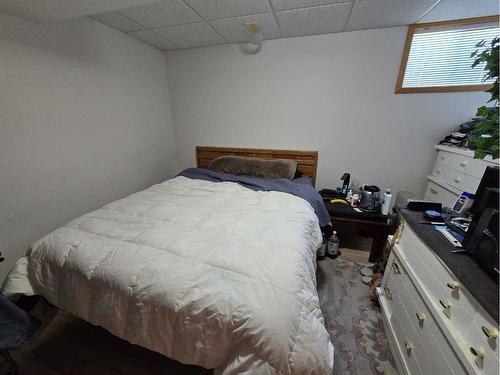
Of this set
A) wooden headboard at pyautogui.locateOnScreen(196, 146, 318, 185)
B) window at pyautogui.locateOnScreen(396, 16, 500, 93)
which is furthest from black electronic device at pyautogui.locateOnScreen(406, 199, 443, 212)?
window at pyautogui.locateOnScreen(396, 16, 500, 93)

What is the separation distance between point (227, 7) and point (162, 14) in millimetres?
599

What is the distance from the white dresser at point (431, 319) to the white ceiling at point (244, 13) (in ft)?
5.84

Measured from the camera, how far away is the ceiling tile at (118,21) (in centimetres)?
187

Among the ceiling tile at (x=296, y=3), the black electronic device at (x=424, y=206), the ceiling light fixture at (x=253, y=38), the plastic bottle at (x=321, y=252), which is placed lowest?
the plastic bottle at (x=321, y=252)

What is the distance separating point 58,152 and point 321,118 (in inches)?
102

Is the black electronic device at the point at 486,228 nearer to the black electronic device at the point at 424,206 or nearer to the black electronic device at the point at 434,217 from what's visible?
the black electronic device at the point at 434,217

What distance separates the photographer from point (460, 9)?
168 centimetres

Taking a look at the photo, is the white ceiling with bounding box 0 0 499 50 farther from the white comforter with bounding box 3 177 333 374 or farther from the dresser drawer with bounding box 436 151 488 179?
the white comforter with bounding box 3 177 333 374

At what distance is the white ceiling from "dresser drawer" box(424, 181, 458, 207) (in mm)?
1462

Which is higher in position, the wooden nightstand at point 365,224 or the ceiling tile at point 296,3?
the ceiling tile at point 296,3

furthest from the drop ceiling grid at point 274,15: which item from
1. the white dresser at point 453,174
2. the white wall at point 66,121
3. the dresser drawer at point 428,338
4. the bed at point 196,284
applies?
the dresser drawer at point 428,338

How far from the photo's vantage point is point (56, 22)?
1688mm

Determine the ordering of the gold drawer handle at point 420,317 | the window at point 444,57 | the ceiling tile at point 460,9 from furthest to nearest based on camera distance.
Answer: the window at point 444,57
the ceiling tile at point 460,9
the gold drawer handle at point 420,317

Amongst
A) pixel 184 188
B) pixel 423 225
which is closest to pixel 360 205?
pixel 423 225
